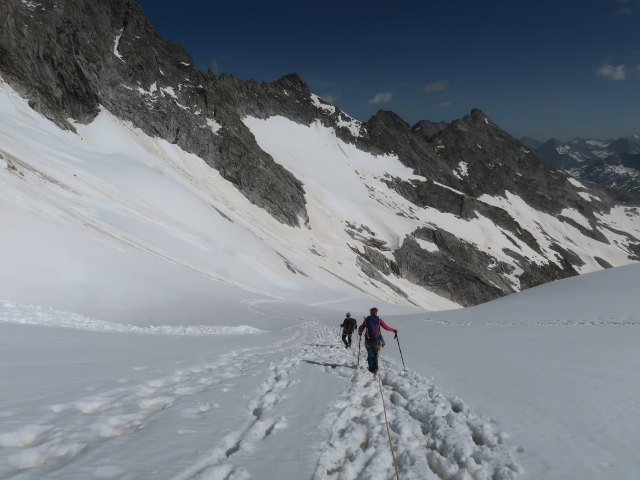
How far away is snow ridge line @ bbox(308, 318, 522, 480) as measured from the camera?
17.1 feet

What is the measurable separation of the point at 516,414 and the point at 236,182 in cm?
8121

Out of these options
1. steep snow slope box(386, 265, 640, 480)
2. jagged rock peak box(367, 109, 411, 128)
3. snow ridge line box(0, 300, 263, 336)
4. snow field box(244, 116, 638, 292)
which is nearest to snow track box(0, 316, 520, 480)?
steep snow slope box(386, 265, 640, 480)

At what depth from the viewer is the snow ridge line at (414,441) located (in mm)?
5227

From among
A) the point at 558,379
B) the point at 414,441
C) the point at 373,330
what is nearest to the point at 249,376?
the point at 373,330

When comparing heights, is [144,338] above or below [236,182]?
below

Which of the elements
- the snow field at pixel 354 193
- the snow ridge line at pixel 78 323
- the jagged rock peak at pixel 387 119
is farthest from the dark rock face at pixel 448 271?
the snow ridge line at pixel 78 323

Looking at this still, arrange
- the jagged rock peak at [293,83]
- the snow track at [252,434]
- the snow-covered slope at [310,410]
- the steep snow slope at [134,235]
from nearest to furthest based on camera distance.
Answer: the snow track at [252,434], the snow-covered slope at [310,410], the steep snow slope at [134,235], the jagged rock peak at [293,83]

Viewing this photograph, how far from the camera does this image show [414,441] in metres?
6.22

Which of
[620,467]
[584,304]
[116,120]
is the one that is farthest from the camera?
[116,120]

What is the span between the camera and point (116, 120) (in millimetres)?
74625

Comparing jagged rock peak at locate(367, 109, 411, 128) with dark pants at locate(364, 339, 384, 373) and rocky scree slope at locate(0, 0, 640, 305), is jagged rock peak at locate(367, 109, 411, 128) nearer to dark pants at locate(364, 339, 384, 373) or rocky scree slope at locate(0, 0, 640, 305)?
rocky scree slope at locate(0, 0, 640, 305)

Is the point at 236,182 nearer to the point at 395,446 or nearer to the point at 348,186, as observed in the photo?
the point at 348,186

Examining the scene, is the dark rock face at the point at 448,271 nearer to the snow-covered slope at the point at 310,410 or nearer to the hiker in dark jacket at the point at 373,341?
the snow-covered slope at the point at 310,410

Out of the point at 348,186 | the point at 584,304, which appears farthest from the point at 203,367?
the point at 348,186
